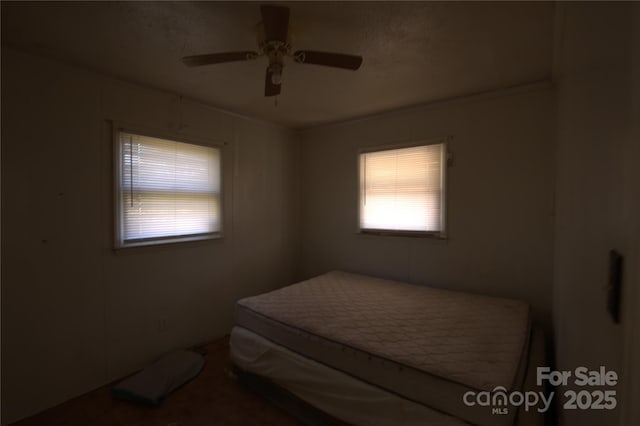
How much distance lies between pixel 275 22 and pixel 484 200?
2410 millimetres

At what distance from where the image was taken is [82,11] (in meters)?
1.50

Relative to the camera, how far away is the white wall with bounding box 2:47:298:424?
1.85 metres

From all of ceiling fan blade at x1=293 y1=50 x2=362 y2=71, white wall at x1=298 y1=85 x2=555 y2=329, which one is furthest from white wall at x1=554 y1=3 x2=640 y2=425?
white wall at x1=298 y1=85 x2=555 y2=329

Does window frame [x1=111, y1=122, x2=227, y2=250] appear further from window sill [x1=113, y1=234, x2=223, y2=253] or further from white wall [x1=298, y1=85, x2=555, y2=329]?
white wall [x1=298, y1=85, x2=555, y2=329]

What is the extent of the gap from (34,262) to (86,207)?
0.49 m

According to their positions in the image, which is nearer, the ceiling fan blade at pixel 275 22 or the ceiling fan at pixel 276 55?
the ceiling fan blade at pixel 275 22

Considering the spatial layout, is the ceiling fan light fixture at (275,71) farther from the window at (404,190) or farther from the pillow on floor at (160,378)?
the pillow on floor at (160,378)

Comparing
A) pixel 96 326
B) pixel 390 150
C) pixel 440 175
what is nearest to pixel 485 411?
pixel 440 175

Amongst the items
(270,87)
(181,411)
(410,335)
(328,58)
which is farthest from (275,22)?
(181,411)

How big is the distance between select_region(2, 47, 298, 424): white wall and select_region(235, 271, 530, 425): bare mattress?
0.92m

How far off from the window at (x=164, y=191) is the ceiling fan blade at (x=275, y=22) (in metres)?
1.68

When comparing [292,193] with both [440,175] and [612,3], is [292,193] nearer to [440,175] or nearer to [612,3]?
[440,175]

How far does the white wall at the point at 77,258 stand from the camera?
72.7 inches

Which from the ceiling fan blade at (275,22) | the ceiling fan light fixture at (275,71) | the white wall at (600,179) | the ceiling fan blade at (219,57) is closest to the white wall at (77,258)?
the ceiling fan blade at (219,57)
